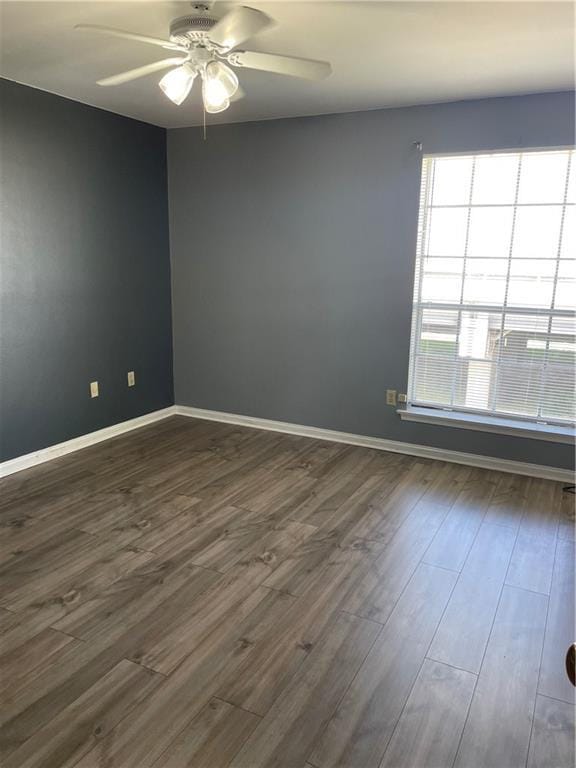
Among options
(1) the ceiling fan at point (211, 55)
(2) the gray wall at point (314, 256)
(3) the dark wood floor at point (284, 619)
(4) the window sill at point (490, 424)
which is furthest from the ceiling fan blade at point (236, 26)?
(4) the window sill at point (490, 424)

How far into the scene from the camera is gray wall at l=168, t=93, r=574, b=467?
3621 millimetres

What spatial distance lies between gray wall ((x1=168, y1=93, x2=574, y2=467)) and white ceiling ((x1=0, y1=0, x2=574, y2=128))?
9.6 inches

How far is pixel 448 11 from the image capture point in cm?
217

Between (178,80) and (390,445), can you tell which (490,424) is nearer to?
(390,445)

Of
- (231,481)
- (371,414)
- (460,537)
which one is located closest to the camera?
(460,537)

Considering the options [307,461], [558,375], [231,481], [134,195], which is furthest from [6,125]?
[558,375]

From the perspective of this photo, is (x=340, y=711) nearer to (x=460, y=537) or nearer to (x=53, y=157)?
(x=460, y=537)

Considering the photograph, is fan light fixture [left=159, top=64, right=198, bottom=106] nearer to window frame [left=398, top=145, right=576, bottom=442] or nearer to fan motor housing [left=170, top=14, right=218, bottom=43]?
fan motor housing [left=170, top=14, right=218, bottom=43]

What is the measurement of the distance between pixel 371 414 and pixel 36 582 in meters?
2.55

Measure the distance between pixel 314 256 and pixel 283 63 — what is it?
1.93 metres

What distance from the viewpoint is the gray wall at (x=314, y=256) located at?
3.62m

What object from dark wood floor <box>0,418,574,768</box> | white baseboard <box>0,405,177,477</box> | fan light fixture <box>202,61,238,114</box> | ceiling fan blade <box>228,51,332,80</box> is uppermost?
ceiling fan blade <box>228,51,332,80</box>

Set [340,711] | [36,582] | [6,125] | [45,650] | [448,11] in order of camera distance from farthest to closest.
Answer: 1. [6,125]
2. [36,582]
3. [448,11]
4. [45,650]
5. [340,711]

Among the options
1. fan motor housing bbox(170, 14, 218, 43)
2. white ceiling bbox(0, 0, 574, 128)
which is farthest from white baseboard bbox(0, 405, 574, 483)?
fan motor housing bbox(170, 14, 218, 43)
